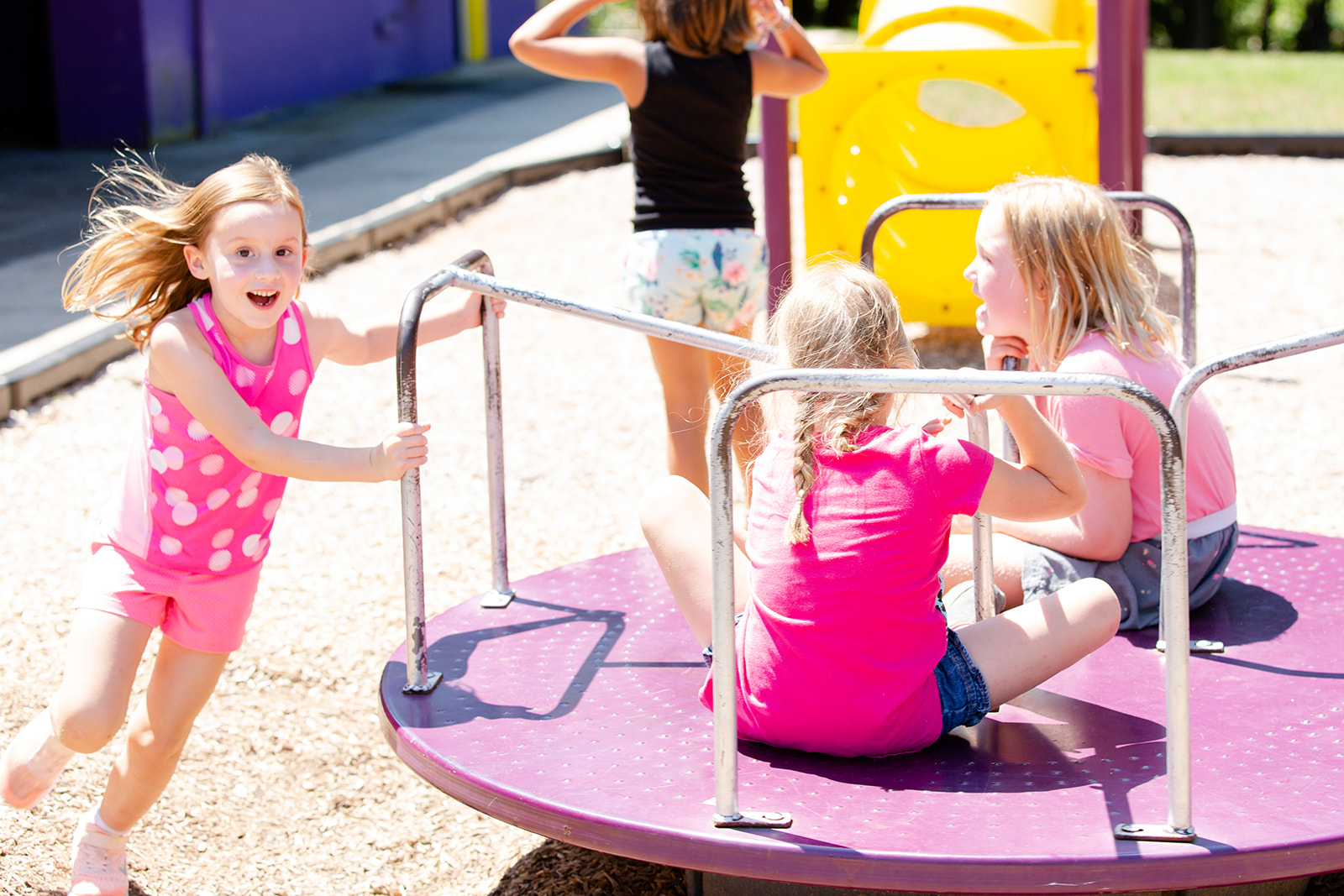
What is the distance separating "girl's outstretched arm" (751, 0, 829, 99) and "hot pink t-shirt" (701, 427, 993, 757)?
169cm

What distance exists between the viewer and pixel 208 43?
1026 centimetres

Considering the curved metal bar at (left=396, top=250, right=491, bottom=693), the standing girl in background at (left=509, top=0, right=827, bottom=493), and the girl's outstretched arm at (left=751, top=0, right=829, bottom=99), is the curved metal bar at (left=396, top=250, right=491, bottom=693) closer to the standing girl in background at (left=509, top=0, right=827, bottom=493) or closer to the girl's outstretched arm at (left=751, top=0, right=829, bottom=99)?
the standing girl in background at (left=509, top=0, right=827, bottom=493)

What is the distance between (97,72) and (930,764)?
353 inches

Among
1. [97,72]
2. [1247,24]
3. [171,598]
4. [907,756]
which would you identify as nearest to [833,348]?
[907,756]

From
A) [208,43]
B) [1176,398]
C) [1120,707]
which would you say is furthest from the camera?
[208,43]

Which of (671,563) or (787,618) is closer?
(787,618)

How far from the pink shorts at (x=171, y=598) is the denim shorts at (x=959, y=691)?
111cm

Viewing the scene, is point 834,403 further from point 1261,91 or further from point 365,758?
point 1261,91

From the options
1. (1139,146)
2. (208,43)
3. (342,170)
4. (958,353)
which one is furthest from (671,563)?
(208,43)

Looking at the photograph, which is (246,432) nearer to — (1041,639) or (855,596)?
(855,596)

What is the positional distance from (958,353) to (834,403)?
13.0ft

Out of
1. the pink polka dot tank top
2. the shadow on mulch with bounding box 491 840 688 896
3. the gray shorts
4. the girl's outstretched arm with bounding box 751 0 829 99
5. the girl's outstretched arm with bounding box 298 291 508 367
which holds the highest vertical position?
the girl's outstretched arm with bounding box 751 0 829 99

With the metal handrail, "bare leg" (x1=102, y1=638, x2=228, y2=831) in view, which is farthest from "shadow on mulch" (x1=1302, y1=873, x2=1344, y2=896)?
"bare leg" (x1=102, y1=638, x2=228, y2=831)

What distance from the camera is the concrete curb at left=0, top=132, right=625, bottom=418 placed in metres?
5.24
